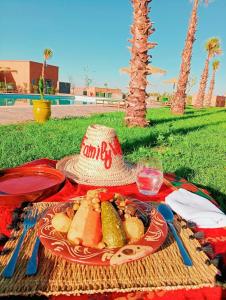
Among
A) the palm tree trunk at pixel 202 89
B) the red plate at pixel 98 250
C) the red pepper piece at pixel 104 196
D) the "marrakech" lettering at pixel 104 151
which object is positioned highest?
the palm tree trunk at pixel 202 89

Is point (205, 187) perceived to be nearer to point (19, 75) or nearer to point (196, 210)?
point (196, 210)

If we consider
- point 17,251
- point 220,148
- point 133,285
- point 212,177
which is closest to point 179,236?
point 133,285

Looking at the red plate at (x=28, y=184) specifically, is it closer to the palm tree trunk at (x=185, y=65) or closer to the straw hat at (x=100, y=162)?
the straw hat at (x=100, y=162)

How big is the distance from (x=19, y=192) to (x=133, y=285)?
3.44ft

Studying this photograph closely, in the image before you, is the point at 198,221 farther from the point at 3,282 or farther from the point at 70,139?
the point at 70,139

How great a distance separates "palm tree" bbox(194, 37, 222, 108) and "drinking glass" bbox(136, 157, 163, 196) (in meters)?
29.1

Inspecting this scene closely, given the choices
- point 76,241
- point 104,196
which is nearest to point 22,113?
point 104,196

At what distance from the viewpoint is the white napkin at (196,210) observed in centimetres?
160

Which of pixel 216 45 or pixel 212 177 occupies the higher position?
pixel 216 45

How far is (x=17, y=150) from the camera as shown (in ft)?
19.7

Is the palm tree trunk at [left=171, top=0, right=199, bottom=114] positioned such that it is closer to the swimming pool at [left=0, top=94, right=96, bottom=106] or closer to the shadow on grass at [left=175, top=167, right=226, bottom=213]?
the shadow on grass at [left=175, top=167, right=226, bottom=213]

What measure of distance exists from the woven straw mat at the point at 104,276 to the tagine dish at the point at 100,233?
0.23 feet

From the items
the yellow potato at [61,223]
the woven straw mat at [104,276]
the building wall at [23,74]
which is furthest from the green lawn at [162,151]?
the building wall at [23,74]

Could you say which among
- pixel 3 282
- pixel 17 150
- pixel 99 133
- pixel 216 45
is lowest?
pixel 17 150
